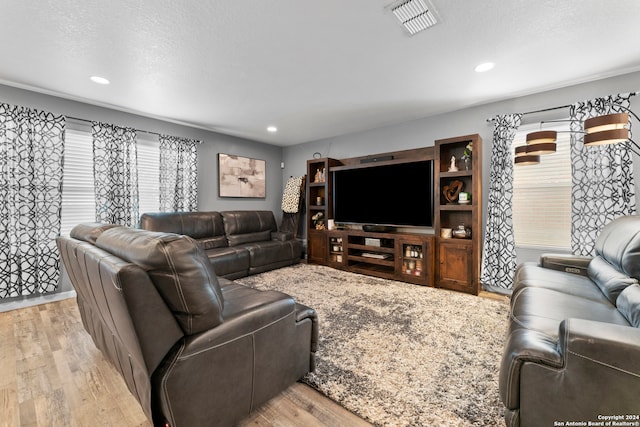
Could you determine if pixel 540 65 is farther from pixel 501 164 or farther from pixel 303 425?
pixel 303 425

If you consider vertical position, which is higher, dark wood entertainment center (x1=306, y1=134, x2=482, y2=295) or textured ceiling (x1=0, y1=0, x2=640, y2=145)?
textured ceiling (x1=0, y1=0, x2=640, y2=145)

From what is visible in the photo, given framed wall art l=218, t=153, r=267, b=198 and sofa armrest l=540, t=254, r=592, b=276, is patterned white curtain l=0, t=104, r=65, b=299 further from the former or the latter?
sofa armrest l=540, t=254, r=592, b=276

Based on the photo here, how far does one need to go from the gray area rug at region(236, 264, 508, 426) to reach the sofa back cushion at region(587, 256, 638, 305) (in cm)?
78

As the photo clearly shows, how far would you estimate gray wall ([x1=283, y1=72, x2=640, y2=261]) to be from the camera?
2.78 m

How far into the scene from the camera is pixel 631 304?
4.52 ft

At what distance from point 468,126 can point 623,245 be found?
2297 mm

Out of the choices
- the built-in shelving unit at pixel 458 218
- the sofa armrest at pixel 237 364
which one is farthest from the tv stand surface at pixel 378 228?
the sofa armrest at pixel 237 364

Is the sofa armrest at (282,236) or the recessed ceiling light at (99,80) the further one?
the sofa armrest at (282,236)

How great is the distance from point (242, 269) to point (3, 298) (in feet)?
8.34

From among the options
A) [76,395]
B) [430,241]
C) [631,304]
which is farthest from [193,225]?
[631,304]

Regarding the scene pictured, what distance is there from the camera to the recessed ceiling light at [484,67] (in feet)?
8.06

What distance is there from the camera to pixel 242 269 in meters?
3.99

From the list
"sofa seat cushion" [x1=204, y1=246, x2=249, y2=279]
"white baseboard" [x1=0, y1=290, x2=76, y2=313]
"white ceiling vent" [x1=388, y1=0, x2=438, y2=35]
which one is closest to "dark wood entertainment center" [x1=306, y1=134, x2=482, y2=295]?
"sofa seat cushion" [x1=204, y1=246, x2=249, y2=279]

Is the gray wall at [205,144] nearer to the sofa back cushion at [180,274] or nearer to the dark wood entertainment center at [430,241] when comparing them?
the dark wood entertainment center at [430,241]
